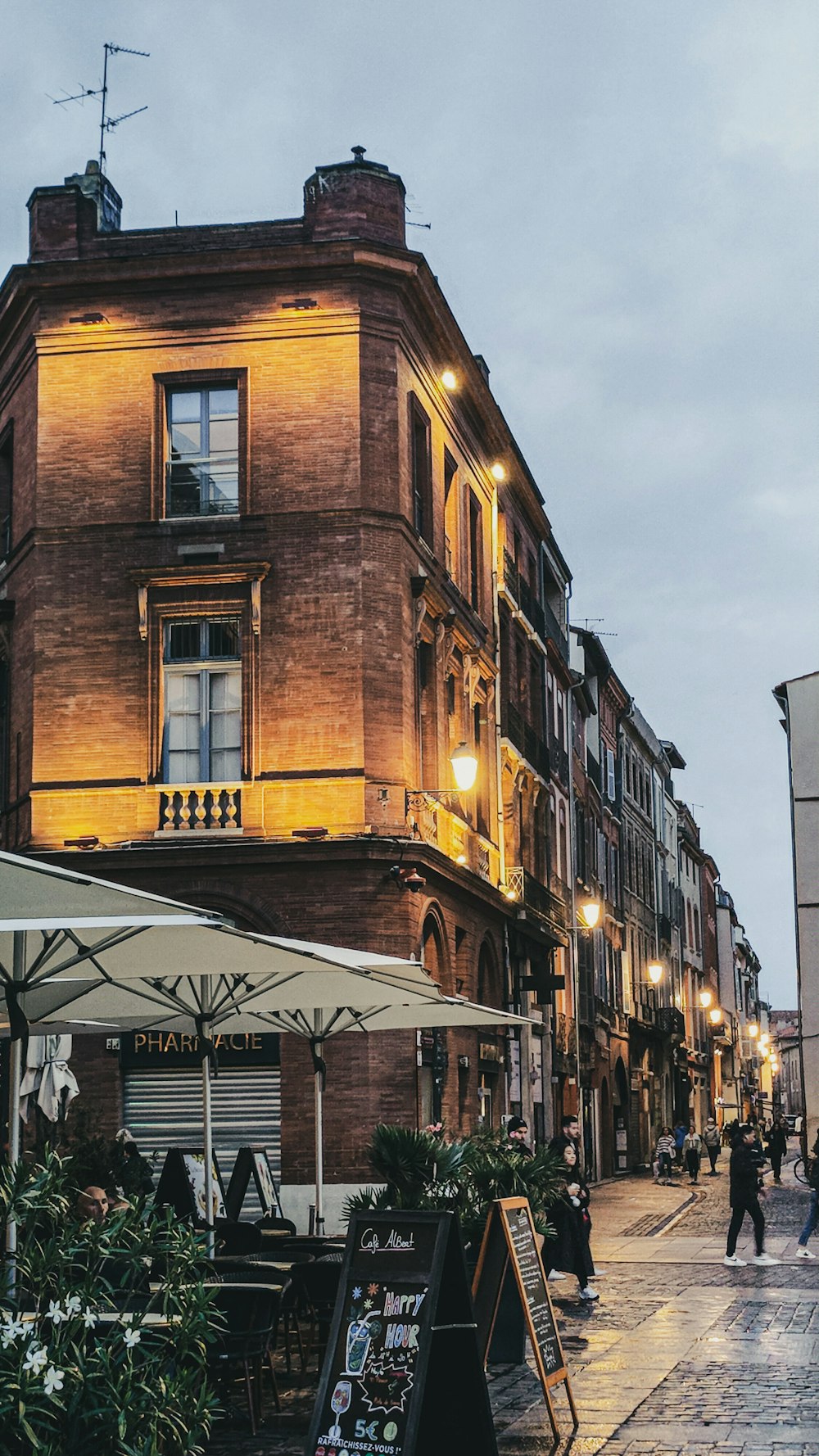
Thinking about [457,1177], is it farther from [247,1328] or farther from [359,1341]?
[359,1341]

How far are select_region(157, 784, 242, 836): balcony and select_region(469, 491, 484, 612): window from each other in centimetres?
936

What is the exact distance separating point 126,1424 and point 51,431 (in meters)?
21.1

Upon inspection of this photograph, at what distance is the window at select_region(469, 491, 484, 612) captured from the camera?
33.4 meters

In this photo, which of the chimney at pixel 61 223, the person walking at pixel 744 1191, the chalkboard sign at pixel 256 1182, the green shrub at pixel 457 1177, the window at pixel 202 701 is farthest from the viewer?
the chimney at pixel 61 223

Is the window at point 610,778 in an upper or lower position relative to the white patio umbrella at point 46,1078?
upper

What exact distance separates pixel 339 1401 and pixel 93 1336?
6.17 ft

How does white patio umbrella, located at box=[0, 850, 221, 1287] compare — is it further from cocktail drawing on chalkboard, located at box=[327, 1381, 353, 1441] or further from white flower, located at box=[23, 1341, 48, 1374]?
cocktail drawing on chalkboard, located at box=[327, 1381, 353, 1441]

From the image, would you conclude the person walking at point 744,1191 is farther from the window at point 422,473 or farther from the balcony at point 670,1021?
the balcony at point 670,1021

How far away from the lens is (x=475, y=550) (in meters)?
34.0

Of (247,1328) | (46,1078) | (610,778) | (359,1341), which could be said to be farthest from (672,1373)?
(610,778)

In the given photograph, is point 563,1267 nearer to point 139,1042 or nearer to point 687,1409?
point 687,1409

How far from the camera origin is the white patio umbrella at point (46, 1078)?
18.9 metres

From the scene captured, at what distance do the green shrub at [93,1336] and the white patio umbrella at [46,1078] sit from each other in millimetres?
10971

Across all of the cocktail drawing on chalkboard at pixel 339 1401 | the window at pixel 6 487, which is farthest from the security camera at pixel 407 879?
the cocktail drawing on chalkboard at pixel 339 1401
